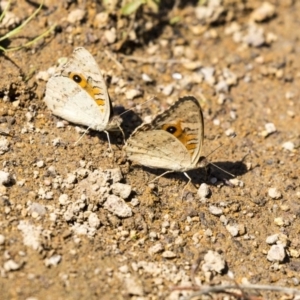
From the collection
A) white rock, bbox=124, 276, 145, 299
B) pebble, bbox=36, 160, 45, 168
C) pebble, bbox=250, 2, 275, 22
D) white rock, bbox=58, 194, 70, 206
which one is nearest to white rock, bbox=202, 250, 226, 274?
white rock, bbox=124, 276, 145, 299

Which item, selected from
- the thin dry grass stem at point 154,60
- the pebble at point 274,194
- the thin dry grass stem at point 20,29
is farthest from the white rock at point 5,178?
the pebble at point 274,194

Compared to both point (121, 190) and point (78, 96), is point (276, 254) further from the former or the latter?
point (78, 96)

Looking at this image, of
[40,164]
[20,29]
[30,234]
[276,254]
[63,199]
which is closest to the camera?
[30,234]

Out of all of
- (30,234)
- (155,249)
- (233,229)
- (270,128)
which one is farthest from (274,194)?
(30,234)

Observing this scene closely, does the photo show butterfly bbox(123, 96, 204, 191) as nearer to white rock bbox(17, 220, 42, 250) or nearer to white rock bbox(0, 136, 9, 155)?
white rock bbox(0, 136, 9, 155)

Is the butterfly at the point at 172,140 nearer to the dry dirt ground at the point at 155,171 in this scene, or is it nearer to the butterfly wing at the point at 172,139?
the butterfly wing at the point at 172,139

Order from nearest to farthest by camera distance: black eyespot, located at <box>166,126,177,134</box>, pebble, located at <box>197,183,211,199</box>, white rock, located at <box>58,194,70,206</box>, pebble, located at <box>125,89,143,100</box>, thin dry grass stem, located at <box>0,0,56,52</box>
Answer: white rock, located at <box>58,194,70,206</box> → black eyespot, located at <box>166,126,177,134</box> → pebble, located at <box>197,183,211,199</box> → thin dry grass stem, located at <box>0,0,56,52</box> → pebble, located at <box>125,89,143,100</box>

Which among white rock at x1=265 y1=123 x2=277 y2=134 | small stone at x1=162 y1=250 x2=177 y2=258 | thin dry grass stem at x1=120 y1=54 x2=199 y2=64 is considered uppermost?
thin dry grass stem at x1=120 y1=54 x2=199 y2=64
